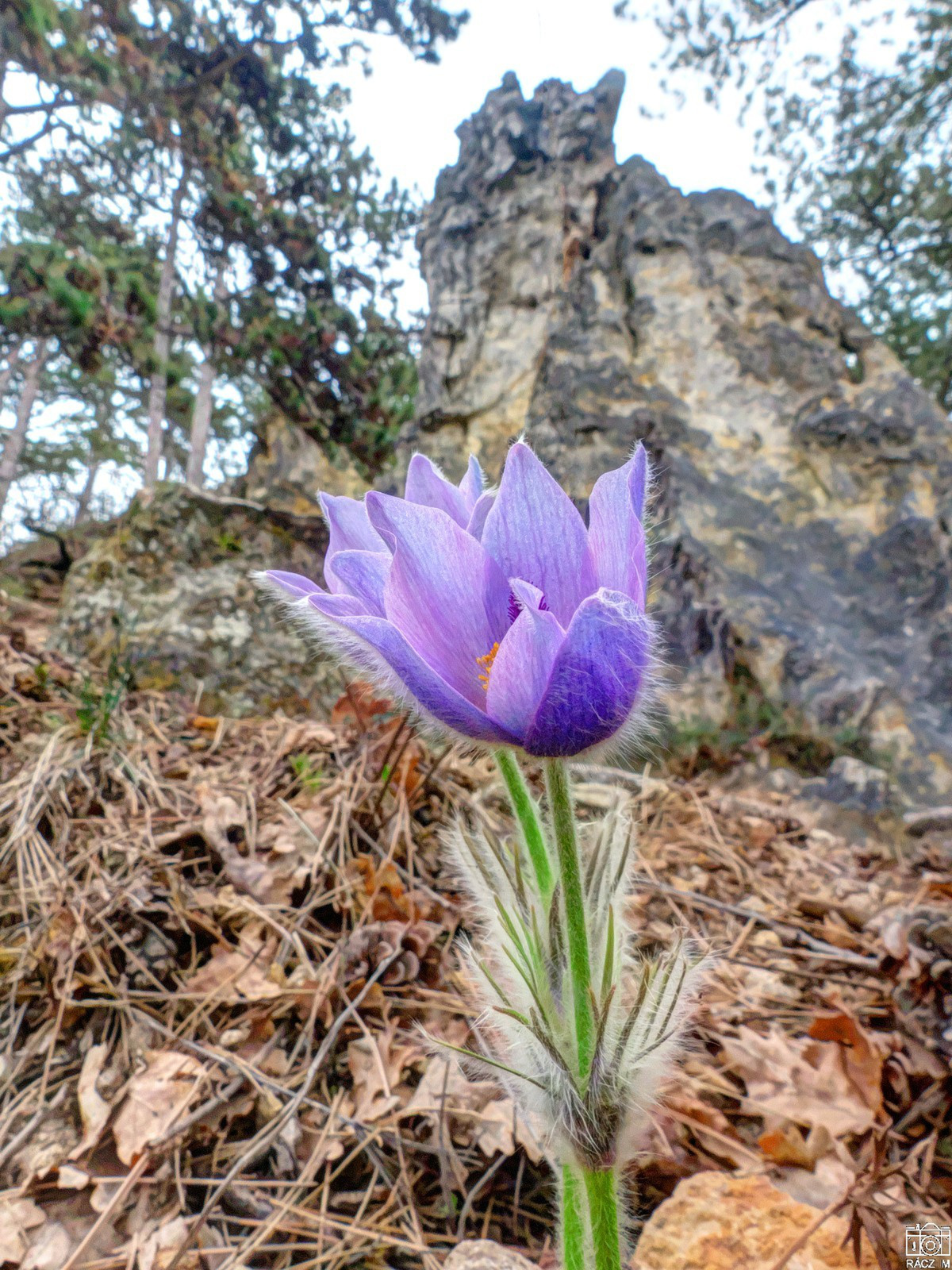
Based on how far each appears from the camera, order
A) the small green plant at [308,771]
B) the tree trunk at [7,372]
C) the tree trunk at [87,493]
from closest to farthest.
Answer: the small green plant at [308,771]
the tree trunk at [7,372]
the tree trunk at [87,493]

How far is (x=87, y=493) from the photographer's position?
663 inches

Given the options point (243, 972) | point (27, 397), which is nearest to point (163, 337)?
point (27, 397)

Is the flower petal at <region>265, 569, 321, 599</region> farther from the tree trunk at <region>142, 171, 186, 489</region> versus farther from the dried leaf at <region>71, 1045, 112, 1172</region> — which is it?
the tree trunk at <region>142, 171, 186, 489</region>

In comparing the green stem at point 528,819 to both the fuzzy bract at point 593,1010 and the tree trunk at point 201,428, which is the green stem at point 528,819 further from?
the tree trunk at point 201,428

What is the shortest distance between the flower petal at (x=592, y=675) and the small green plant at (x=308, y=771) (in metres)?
1.16

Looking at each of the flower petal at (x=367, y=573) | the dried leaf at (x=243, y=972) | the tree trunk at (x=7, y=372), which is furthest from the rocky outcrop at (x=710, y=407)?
the tree trunk at (x=7, y=372)

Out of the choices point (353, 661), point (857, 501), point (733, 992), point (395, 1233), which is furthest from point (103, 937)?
point (857, 501)

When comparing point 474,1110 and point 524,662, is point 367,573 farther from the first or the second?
point 474,1110

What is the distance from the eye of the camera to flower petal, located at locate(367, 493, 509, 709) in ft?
1.98

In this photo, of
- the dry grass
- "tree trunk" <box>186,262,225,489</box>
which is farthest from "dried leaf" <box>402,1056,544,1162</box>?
"tree trunk" <box>186,262,225,489</box>

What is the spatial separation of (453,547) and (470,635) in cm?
8

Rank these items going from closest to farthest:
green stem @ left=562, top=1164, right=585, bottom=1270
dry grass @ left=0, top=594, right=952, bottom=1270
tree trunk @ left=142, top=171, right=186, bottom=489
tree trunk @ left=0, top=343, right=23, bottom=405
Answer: green stem @ left=562, top=1164, right=585, bottom=1270
dry grass @ left=0, top=594, right=952, bottom=1270
tree trunk @ left=142, top=171, right=186, bottom=489
tree trunk @ left=0, top=343, right=23, bottom=405

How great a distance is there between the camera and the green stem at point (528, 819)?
2.30 ft

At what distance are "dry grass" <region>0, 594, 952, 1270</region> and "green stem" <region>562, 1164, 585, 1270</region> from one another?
276 mm
